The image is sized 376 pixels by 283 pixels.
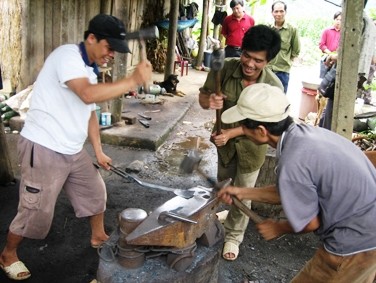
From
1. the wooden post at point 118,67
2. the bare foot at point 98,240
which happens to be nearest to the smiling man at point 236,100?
the bare foot at point 98,240

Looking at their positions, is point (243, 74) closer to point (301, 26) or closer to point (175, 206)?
point (175, 206)

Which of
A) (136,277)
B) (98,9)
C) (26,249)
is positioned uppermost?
Result: (98,9)

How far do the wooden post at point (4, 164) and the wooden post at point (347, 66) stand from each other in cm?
347

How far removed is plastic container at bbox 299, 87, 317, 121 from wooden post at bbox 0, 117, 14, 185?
6.02 metres

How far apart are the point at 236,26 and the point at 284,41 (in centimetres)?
200

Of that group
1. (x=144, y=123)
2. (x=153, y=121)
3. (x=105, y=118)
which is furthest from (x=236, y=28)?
(x=105, y=118)

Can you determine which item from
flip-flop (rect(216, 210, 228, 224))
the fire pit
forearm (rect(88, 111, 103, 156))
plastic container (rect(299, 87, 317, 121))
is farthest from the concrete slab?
the fire pit

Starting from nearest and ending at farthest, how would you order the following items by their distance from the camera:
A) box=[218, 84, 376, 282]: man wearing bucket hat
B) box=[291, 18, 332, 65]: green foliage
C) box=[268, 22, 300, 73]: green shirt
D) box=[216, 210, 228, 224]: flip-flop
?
box=[218, 84, 376, 282]: man wearing bucket hat → box=[216, 210, 228, 224]: flip-flop → box=[268, 22, 300, 73]: green shirt → box=[291, 18, 332, 65]: green foliage

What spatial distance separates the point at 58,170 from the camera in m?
2.91

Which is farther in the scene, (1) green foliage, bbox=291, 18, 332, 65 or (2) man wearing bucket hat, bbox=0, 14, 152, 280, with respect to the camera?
(1) green foliage, bbox=291, 18, 332, 65

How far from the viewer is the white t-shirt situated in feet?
8.95

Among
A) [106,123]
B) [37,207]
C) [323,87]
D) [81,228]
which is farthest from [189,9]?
[37,207]

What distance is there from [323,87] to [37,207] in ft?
12.0

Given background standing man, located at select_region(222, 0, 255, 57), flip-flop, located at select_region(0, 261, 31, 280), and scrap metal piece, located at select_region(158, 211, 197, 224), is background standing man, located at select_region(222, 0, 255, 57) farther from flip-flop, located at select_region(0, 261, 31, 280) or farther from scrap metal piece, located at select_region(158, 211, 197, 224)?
scrap metal piece, located at select_region(158, 211, 197, 224)
